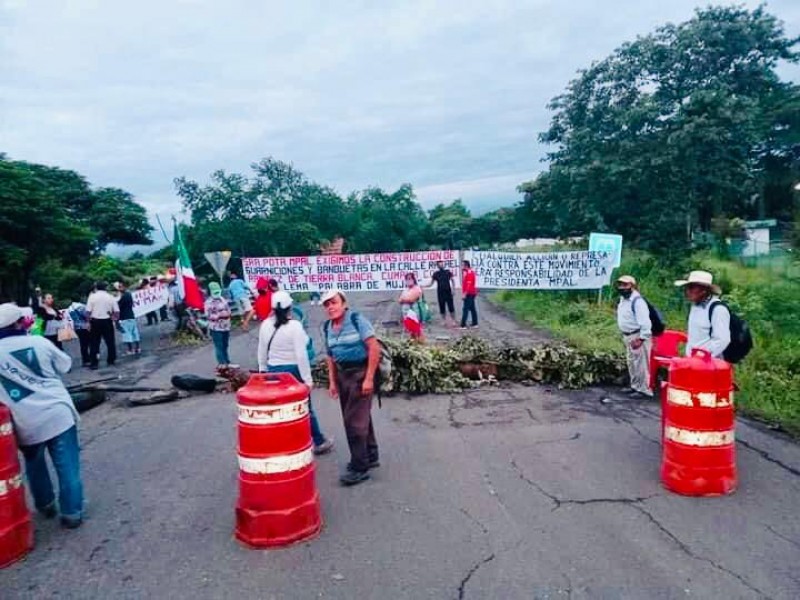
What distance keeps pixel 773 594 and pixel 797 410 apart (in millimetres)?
4331

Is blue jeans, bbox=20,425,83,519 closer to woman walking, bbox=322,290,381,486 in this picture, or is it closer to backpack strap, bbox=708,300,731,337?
woman walking, bbox=322,290,381,486

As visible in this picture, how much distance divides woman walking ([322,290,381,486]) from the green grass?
4.58 m

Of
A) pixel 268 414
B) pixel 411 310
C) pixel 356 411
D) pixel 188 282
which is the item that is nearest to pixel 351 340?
pixel 356 411

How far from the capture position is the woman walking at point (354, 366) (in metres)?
5.05

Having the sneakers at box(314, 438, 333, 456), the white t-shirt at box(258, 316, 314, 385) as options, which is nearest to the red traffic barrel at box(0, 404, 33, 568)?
the white t-shirt at box(258, 316, 314, 385)

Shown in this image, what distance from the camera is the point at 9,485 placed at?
411cm

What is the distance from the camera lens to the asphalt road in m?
3.61

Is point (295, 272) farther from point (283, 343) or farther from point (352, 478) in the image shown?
point (352, 478)

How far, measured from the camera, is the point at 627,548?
12.9 feet

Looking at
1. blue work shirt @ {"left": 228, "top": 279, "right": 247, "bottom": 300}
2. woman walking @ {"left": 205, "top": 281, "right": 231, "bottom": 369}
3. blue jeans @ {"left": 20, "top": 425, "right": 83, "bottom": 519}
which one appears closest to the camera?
blue jeans @ {"left": 20, "top": 425, "right": 83, "bottom": 519}

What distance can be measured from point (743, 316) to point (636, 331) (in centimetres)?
553

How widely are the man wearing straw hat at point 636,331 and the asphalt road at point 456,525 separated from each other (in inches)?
36.6

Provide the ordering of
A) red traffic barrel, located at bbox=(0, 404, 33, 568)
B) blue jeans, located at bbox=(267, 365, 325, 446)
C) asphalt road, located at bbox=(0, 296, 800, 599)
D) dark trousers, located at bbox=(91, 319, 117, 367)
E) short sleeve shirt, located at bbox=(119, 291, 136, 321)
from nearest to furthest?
A: asphalt road, located at bbox=(0, 296, 800, 599), red traffic barrel, located at bbox=(0, 404, 33, 568), blue jeans, located at bbox=(267, 365, 325, 446), dark trousers, located at bbox=(91, 319, 117, 367), short sleeve shirt, located at bbox=(119, 291, 136, 321)

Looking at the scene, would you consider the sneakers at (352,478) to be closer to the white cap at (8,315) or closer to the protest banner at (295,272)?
the white cap at (8,315)
